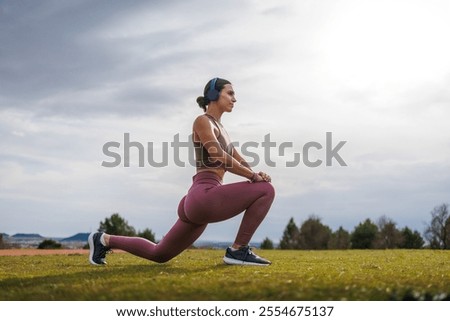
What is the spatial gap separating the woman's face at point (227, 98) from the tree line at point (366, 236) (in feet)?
175

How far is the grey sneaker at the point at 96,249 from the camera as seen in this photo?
928cm

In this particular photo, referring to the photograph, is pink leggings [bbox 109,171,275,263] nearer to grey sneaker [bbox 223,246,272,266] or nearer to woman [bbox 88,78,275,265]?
woman [bbox 88,78,275,265]

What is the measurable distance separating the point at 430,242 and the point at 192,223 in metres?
58.2

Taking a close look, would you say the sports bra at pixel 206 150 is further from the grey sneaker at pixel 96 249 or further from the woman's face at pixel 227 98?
the grey sneaker at pixel 96 249

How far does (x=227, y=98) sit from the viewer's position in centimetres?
860

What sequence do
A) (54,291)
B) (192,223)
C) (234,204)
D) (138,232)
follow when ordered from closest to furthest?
(54,291), (234,204), (192,223), (138,232)

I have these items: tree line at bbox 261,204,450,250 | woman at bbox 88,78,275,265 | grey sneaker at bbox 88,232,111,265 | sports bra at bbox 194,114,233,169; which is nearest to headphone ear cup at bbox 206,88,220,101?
woman at bbox 88,78,275,265

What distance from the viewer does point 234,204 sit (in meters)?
7.95

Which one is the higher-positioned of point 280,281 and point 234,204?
point 234,204

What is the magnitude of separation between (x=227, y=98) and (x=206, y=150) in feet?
3.04

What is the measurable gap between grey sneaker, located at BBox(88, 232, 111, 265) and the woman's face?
2.95m

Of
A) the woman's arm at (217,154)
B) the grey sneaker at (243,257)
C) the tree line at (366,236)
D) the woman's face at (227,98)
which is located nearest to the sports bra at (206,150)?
the woman's arm at (217,154)

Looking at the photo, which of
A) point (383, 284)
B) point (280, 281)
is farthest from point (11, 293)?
point (383, 284)

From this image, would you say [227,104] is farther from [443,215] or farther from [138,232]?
[443,215]
